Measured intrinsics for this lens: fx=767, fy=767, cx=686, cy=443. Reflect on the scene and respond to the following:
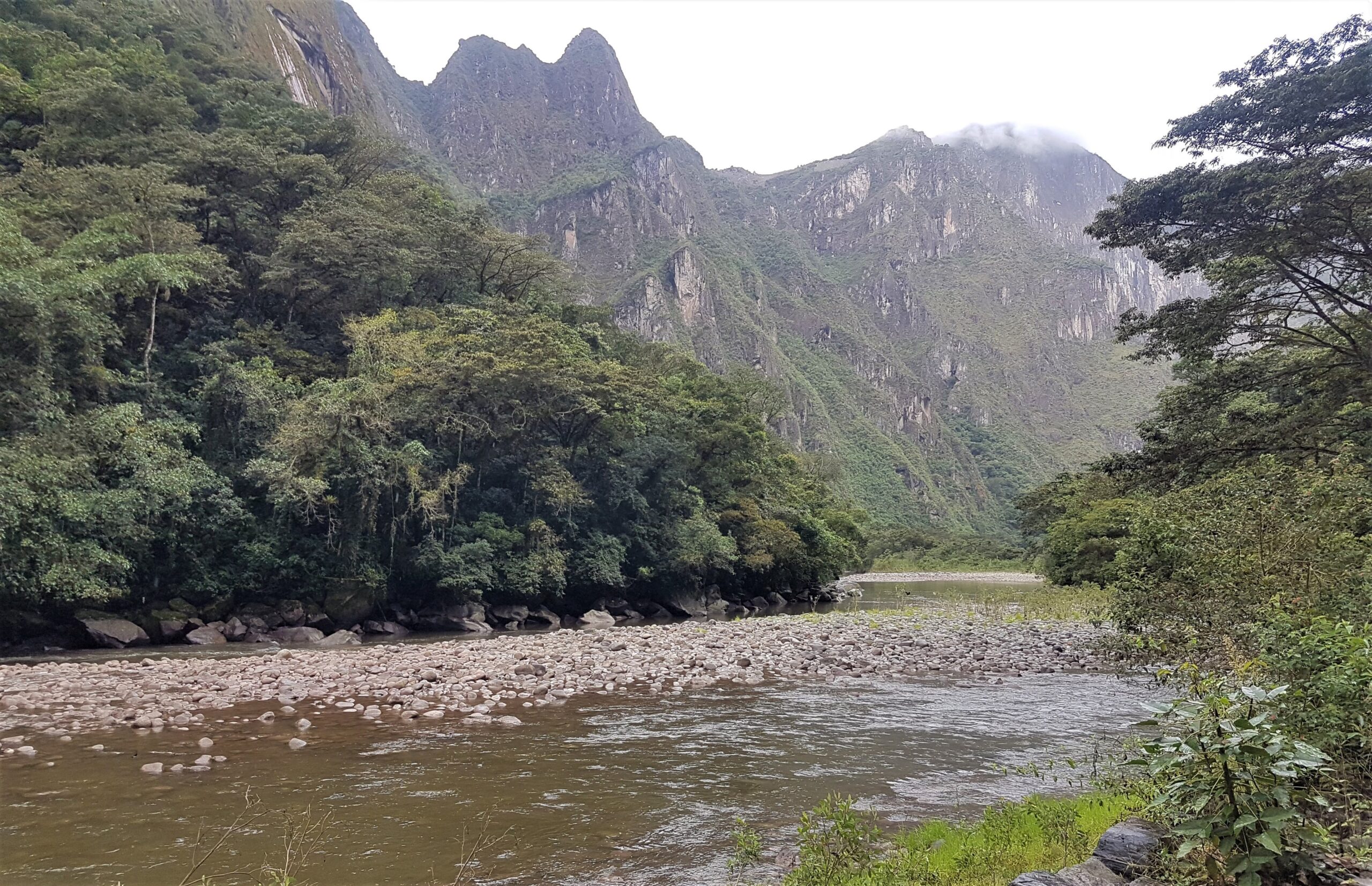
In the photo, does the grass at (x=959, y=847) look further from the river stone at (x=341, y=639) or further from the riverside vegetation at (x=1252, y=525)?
the river stone at (x=341, y=639)

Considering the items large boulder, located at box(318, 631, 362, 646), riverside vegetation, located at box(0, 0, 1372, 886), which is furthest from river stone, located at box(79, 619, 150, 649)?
large boulder, located at box(318, 631, 362, 646)

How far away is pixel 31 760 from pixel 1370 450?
20719 mm

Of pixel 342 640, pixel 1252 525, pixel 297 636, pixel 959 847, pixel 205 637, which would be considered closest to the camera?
pixel 959 847

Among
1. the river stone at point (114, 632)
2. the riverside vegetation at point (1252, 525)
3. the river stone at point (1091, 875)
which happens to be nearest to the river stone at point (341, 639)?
the river stone at point (114, 632)

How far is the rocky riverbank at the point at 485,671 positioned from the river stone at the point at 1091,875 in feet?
30.7

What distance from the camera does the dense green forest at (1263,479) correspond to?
4332 millimetres

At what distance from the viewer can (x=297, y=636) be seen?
2514 cm

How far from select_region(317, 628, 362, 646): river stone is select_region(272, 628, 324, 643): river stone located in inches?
3.4

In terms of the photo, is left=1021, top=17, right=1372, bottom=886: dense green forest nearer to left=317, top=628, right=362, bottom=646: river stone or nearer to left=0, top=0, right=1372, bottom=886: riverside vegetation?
left=0, top=0, right=1372, bottom=886: riverside vegetation

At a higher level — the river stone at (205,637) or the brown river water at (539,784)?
the brown river water at (539,784)

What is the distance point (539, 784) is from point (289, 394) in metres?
24.0

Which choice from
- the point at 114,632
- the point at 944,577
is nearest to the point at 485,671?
the point at 114,632

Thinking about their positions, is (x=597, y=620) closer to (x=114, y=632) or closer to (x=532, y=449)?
(x=532, y=449)

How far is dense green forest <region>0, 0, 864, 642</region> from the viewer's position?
21938mm
